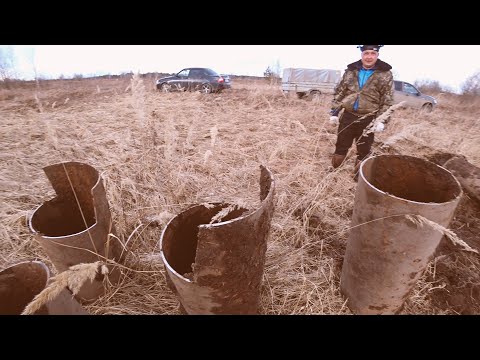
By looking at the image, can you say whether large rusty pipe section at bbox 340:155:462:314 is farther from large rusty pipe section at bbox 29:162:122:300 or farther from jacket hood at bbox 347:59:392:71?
jacket hood at bbox 347:59:392:71

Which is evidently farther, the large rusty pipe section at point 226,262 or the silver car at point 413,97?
the silver car at point 413,97

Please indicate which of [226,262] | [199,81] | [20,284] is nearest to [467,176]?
[226,262]

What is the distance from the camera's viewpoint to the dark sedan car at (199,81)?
40.7ft

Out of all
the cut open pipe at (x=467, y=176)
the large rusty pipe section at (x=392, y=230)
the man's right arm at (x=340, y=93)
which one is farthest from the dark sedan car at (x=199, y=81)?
the large rusty pipe section at (x=392, y=230)

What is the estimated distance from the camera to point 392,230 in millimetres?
1328

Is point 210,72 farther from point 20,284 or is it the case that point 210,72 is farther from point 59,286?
point 59,286

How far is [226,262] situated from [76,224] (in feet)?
5.86

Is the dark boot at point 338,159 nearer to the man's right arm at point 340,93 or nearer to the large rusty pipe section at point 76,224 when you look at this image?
the man's right arm at point 340,93

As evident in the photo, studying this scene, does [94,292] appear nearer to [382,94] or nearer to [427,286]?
[427,286]

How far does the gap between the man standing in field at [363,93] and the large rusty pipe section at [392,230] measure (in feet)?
4.30

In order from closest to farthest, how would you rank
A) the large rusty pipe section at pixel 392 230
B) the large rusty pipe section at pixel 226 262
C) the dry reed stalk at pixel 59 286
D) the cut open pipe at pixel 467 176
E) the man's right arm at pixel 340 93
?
the dry reed stalk at pixel 59 286 < the large rusty pipe section at pixel 226 262 < the large rusty pipe section at pixel 392 230 < the cut open pipe at pixel 467 176 < the man's right arm at pixel 340 93

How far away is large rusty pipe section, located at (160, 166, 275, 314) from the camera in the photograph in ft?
3.24

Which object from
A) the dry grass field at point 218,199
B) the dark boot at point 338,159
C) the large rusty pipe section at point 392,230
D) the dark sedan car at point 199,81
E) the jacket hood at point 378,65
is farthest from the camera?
the dark sedan car at point 199,81

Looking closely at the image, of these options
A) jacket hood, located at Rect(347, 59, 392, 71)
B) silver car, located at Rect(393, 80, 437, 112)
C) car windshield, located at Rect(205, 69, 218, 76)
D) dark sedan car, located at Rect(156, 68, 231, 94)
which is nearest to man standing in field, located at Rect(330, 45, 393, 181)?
jacket hood, located at Rect(347, 59, 392, 71)
